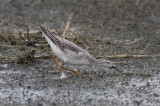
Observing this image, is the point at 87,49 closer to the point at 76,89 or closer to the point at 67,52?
the point at 67,52

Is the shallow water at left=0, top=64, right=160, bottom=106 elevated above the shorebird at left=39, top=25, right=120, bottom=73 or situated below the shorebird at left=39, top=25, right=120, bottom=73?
below

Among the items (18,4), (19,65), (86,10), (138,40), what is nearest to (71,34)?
(138,40)

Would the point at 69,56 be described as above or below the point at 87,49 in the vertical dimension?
below

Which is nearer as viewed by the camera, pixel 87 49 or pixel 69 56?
pixel 69 56

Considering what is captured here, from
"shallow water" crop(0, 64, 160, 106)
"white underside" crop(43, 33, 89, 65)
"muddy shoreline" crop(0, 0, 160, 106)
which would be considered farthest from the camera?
"white underside" crop(43, 33, 89, 65)

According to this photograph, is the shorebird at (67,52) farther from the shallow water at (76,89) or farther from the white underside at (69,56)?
the shallow water at (76,89)

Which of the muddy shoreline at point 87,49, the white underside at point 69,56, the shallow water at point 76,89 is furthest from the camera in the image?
the white underside at point 69,56

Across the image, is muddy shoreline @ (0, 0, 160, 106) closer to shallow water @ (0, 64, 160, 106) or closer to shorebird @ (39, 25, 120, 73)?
shallow water @ (0, 64, 160, 106)

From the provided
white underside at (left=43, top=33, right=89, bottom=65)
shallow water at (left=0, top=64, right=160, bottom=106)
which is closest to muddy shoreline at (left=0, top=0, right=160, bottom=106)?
shallow water at (left=0, top=64, right=160, bottom=106)

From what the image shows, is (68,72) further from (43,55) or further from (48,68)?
(43,55)

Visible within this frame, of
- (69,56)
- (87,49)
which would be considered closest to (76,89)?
(69,56)

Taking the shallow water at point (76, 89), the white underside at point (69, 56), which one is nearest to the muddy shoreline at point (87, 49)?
the shallow water at point (76, 89)
